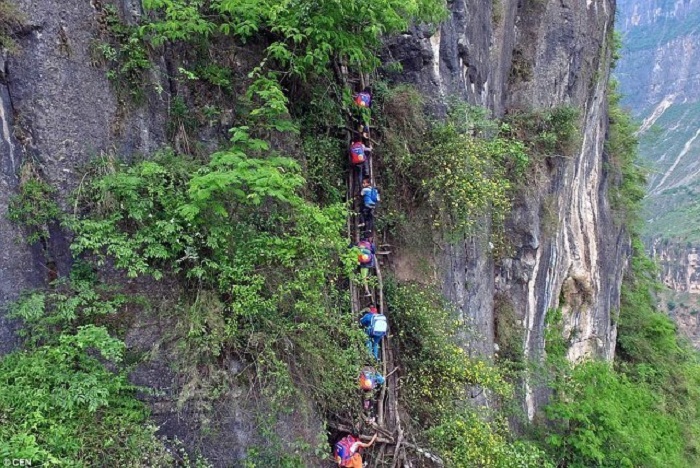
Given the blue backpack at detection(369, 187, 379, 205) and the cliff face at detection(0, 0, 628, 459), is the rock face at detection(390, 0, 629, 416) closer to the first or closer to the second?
the cliff face at detection(0, 0, 628, 459)

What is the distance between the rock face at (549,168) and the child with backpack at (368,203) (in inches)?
57.4

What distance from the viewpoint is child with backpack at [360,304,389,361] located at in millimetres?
5371

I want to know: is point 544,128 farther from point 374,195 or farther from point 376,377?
point 376,377

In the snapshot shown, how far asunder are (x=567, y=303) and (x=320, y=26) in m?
10.8

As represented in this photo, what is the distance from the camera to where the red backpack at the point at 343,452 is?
4777 millimetres

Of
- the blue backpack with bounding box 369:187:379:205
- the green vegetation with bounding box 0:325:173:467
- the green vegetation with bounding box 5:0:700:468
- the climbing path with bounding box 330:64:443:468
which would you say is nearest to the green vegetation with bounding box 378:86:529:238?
the green vegetation with bounding box 5:0:700:468

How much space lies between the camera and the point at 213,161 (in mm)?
4188

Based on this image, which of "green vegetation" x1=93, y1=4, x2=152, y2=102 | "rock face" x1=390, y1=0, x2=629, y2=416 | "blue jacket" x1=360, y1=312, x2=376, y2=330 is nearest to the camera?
"green vegetation" x1=93, y1=4, x2=152, y2=102

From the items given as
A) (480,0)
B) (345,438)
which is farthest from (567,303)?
(345,438)

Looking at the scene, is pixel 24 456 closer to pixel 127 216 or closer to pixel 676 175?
pixel 127 216

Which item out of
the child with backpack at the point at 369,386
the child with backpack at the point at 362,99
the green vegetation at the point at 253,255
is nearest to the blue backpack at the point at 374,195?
the green vegetation at the point at 253,255

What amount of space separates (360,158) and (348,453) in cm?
338

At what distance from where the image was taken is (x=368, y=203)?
19.6ft

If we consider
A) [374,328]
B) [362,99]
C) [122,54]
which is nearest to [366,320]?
[374,328]
